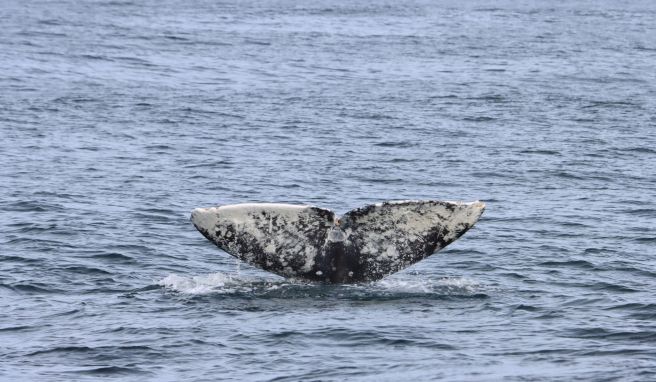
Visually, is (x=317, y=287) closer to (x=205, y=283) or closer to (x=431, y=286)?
(x=431, y=286)

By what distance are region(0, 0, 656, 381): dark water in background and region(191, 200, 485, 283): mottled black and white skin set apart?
38cm

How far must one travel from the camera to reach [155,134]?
28219 mm

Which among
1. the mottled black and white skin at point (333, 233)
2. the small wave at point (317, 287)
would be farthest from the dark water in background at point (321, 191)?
the mottled black and white skin at point (333, 233)

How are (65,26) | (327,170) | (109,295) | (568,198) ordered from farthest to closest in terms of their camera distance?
(65,26), (327,170), (568,198), (109,295)

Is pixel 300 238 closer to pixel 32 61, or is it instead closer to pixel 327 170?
pixel 327 170

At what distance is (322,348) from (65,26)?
39700 mm

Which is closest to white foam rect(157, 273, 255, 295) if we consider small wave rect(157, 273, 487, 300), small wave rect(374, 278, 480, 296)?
small wave rect(157, 273, 487, 300)

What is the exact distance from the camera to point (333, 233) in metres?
14.2

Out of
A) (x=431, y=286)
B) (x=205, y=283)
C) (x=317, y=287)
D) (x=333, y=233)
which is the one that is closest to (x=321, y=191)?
(x=205, y=283)

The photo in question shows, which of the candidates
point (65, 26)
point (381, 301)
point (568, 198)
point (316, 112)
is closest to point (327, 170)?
point (568, 198)

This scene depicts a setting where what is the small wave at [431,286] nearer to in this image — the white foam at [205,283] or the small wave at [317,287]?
the small wave at [317,287]

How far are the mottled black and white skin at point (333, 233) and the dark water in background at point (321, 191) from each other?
38 cm

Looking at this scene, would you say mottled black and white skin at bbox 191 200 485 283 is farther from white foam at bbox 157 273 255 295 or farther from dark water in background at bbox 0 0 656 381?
white foam at bbox 157 273 255 295

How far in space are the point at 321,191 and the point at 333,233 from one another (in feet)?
26.4
